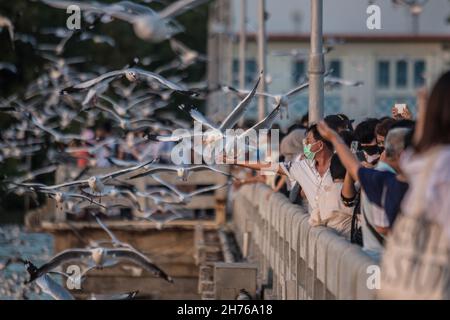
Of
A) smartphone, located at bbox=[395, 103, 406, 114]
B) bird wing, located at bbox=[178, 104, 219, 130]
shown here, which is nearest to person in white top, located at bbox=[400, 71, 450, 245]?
smartphone, located at bbox=[395, 103, 406, 114]

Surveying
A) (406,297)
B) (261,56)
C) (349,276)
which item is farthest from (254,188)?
(406,297)

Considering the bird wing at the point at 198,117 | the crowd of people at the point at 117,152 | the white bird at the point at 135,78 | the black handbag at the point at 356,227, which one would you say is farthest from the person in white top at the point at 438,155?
the crowd of people at the point at 117,152

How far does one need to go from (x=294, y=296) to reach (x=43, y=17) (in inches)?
2228

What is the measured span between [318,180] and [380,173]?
3.07 meters

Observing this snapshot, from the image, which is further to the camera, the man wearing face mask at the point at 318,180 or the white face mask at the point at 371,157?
the white face mask at the point at 371,157

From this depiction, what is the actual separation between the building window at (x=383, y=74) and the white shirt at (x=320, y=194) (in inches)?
3020

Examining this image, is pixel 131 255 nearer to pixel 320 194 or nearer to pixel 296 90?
pixel 296 90

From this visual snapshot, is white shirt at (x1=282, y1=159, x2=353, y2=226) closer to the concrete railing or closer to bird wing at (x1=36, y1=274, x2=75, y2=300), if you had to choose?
the concrete railing

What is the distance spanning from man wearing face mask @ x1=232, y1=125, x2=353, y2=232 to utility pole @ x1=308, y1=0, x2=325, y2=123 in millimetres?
3339

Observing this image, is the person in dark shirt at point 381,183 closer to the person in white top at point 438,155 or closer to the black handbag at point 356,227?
the person in white top at point 438,155

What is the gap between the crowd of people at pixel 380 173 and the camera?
23.4ft

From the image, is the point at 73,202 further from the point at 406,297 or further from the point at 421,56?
the point at 421,56

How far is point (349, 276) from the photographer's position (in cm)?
874

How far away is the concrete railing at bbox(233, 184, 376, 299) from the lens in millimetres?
8820
